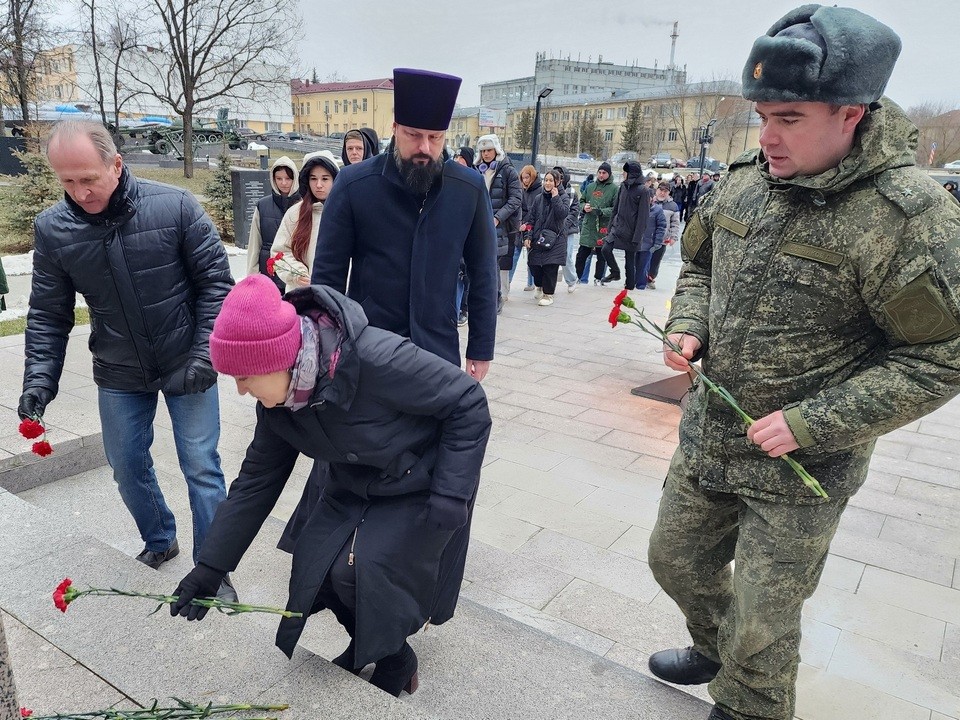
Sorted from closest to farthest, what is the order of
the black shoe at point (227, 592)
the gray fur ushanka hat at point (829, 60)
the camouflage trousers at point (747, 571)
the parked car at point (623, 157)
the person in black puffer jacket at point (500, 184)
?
the gray fur ushanka hat at point (829, 60) → the camouflage trousers at point (747, 571) → the black shoe at point (227, 592) → the person in black puffer jacket at point (500, 184) → the parked car at point (623, 157)

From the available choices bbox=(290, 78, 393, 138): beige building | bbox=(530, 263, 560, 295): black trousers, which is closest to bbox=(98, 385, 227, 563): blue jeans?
bbox=(530, 263, 560, 295): black trousers

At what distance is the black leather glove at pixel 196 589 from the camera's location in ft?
6.85

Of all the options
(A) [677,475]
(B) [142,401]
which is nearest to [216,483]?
(B) [142,401]

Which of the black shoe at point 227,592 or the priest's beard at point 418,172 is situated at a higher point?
the priest's beard at point 418,172

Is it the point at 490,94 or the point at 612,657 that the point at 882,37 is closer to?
the point at 612,657

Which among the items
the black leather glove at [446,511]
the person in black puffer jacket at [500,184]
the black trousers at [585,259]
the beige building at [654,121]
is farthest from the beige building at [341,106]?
the black leather glove at [446,511]

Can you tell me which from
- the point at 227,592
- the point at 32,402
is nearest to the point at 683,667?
the point at 227,592

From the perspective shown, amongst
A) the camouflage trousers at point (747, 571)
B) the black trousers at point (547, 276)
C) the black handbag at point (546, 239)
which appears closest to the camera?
the camouflage trousers at point (747, 571)

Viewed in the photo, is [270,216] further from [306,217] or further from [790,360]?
[790,360]

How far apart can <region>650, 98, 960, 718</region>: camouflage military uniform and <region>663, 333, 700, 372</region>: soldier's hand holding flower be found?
4 centimetres

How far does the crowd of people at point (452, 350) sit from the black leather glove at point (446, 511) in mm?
10

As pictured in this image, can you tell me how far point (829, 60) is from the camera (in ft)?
5.55

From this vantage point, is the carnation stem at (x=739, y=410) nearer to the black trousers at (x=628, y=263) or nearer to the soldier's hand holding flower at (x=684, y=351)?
the soldier's hand holding flower at (x=684, y=351)

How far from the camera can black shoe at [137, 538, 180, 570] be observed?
11.2 feet
